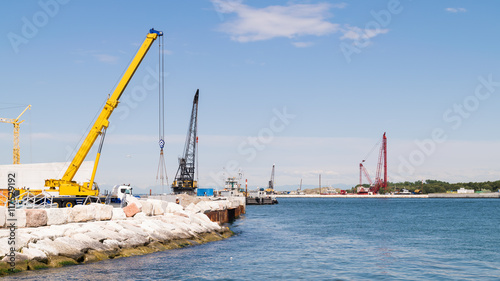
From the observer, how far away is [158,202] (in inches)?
1363

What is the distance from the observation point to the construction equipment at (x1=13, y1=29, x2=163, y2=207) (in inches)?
1585

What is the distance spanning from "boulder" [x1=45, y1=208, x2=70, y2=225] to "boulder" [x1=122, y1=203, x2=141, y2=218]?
5870 millimetres

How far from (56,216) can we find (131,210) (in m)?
7.34

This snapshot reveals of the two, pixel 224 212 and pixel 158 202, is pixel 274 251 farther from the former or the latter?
pixel 224 212

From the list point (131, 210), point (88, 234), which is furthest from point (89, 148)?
point (88, 234)

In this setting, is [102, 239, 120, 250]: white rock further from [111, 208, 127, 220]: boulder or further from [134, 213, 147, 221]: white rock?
[134, 213, 147, 221]: white rock

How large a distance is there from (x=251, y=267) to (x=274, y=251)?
6.31m

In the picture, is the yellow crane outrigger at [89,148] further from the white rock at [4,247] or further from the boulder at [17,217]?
the white rock at [4,247]

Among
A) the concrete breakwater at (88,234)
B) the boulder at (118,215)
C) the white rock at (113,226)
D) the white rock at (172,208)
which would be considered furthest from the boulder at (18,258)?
the white rock at (172,208)

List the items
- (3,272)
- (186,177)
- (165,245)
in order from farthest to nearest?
(186,177) < (165,245) < (3,272)

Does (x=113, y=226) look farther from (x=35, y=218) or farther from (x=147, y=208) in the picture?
(x=147, y=208)

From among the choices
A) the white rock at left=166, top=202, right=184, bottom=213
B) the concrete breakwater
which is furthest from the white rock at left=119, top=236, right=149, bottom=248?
the white rock at left=166, top=202, right=184, bottom=213

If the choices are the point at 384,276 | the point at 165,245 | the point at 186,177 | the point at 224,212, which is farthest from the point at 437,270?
the point at 186,177

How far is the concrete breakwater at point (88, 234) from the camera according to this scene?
19.9m
